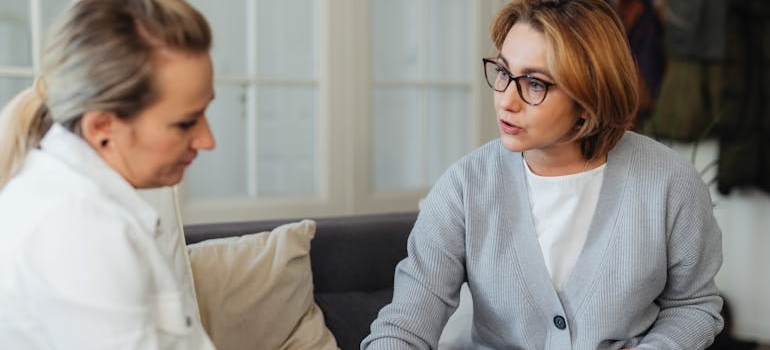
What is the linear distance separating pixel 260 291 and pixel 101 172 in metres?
0.64

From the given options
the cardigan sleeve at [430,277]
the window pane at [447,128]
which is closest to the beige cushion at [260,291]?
the cardigan sleeve at [430,277]

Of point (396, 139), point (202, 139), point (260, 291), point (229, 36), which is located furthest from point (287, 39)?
point (202, 139)

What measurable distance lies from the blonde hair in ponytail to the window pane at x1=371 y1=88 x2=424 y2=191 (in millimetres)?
1771

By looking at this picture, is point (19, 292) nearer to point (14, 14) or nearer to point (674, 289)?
point (674, 289)

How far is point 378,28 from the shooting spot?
274 centimetres

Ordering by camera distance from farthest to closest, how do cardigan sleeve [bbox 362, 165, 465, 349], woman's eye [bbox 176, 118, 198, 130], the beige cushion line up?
the beige cushion
cardigan sleeve [bbox 362, 165, 465, 349]
woman's eye [bbox 176, 118, 198, 130]

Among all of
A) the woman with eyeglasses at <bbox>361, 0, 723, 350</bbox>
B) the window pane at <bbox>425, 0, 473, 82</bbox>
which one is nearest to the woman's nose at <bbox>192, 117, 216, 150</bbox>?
the woman with eyeglasses at <bbox>361, 0, 723, 350</bbox>

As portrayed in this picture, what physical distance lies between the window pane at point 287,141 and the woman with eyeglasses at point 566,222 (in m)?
1.20

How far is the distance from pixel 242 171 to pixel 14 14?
0.79 metres

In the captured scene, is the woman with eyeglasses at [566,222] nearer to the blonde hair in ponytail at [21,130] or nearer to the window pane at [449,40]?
the blonde hair in ponytail at [21,130]

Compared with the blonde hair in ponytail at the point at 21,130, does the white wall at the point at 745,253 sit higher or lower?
lower

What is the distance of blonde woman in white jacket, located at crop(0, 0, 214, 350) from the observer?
33.8 inches

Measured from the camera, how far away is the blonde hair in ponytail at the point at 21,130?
1014mm

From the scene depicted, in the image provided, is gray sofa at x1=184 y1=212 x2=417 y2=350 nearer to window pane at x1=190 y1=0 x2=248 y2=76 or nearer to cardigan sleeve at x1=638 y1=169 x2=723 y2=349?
cardigan sleeve at x1=638 y1=169 x2=723 y2=349
